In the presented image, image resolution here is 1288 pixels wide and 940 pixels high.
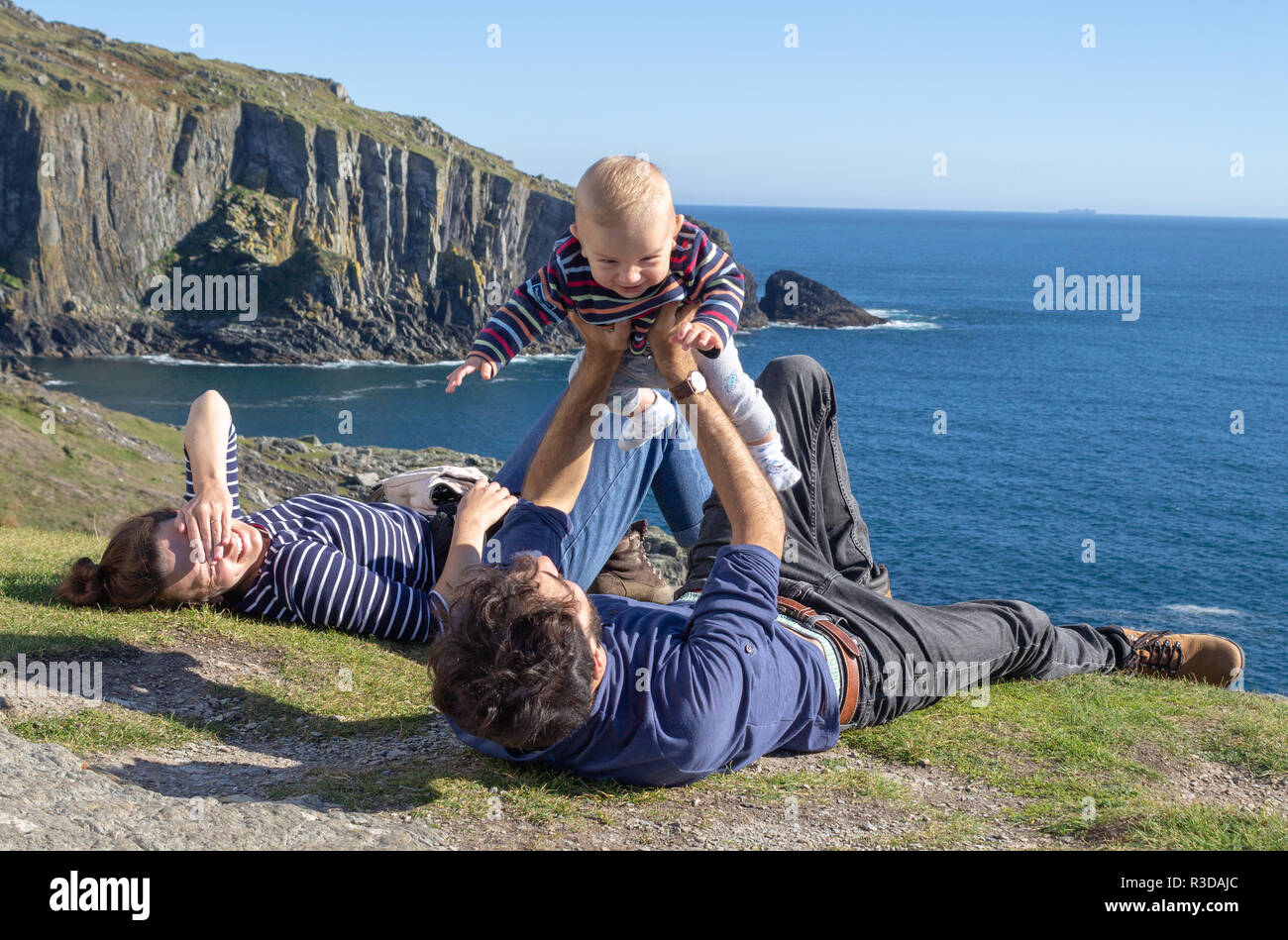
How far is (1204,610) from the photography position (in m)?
51.2

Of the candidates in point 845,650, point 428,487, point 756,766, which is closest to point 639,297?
point 845,650

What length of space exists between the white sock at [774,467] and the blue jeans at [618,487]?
0.90 m

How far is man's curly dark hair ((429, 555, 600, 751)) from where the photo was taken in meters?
4.08

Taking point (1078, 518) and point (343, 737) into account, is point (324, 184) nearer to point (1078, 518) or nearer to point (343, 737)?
point (1078, 518)

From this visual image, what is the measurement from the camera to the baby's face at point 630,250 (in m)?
5.69

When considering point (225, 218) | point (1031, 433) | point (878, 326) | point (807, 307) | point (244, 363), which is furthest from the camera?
point (807, 307)

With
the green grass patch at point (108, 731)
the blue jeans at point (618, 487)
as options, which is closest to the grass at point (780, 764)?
the green grass patch at point (108, 731)

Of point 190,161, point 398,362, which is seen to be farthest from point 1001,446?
point 190,161

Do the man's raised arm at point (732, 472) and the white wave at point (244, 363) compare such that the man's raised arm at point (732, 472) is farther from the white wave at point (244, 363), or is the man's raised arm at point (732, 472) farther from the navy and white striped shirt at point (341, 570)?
the white wave at point (244, 363)

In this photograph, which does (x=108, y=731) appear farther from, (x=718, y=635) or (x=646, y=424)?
(x=646, y=424)

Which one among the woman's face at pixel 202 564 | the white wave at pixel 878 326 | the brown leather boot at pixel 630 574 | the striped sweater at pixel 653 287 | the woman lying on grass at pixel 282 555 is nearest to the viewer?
the striped sweater at pixel 653 287

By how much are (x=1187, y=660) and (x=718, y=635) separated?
4512 millimetres

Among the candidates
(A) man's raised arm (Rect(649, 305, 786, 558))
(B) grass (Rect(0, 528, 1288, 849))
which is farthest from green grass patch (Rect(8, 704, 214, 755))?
(A) man's raised arm (Rect(649, 305, 786, 558))

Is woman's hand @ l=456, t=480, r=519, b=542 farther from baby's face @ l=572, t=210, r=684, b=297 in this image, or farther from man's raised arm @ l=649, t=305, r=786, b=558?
baby's face @ l=572, t=210, r=684, b=297
